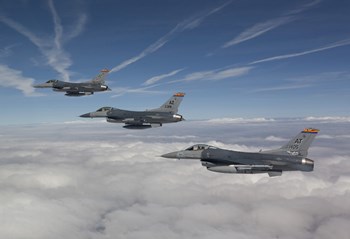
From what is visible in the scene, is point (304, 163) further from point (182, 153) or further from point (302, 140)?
point (182, 153)

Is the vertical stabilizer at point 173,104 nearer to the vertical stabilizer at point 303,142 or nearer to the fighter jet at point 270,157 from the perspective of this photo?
the fighter jet at point 270,157

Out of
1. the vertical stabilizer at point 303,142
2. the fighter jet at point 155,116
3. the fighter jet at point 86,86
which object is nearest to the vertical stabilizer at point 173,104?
the fighter jet at point 155,116

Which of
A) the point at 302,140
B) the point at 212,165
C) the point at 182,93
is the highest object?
the point at 182,93

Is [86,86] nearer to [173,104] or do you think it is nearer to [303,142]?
[173,104]

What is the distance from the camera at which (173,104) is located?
175 feet

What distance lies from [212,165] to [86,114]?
95.3 ft

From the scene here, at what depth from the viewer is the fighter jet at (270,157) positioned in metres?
40.0

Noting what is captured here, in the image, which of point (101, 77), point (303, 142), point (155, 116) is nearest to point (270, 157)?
point (303, 142)

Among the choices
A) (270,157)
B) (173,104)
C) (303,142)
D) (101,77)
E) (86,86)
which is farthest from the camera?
(101,77)

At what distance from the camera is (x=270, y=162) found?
41.9 meters

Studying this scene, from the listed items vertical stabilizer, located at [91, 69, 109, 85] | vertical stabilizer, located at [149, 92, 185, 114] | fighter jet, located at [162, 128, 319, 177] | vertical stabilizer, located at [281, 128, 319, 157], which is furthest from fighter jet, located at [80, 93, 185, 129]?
vertical stabilizer, located at [281, 128, 319, 157]

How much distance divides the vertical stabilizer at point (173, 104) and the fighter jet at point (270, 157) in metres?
12.0

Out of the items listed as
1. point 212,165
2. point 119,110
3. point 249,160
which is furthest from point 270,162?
point 119,110

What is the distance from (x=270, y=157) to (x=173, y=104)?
64.7ft
